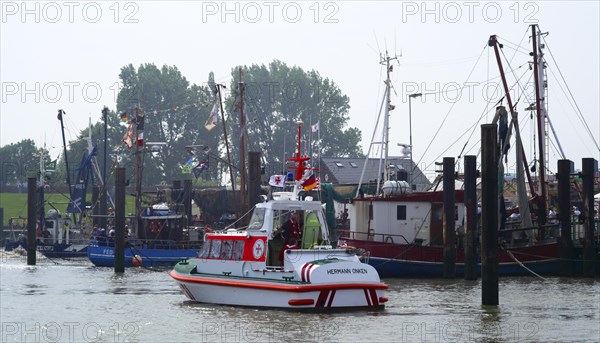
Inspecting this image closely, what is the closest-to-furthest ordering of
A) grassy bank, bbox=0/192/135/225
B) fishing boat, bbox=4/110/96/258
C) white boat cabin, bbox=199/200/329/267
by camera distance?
white boat cabin, bbox=199/200/329/267 < fishing boat, bbox=4/110/96/258 < grassy bank, bbox=0/192/135/225

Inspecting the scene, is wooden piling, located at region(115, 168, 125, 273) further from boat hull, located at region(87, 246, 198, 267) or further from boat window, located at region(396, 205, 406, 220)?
boat window, located at region(396, 205, 406, 220)

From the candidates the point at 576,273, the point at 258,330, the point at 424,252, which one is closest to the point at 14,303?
the point at 258,330

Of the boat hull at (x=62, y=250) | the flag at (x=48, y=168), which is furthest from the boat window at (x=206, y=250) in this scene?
the flag at (x=48, y=168)

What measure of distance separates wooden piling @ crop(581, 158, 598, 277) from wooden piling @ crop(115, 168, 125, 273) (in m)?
17.6

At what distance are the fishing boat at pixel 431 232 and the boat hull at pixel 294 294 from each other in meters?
11.5

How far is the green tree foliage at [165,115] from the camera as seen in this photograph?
344ft

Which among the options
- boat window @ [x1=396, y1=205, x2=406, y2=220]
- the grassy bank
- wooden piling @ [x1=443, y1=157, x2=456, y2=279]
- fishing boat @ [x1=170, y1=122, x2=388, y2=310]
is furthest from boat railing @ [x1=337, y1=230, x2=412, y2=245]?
the grassy bank

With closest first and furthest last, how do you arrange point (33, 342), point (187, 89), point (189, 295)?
point (33, 342) < point (189, 295) < point (187, 89)

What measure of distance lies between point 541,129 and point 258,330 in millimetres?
22216

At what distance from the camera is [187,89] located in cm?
11425

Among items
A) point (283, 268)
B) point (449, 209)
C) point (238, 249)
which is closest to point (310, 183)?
point (238, 249)

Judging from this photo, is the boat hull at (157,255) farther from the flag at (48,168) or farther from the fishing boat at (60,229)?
the flag at (48,168)

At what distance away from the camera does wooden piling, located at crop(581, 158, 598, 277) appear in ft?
126

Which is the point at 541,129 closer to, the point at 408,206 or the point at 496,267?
the point at 408,206
